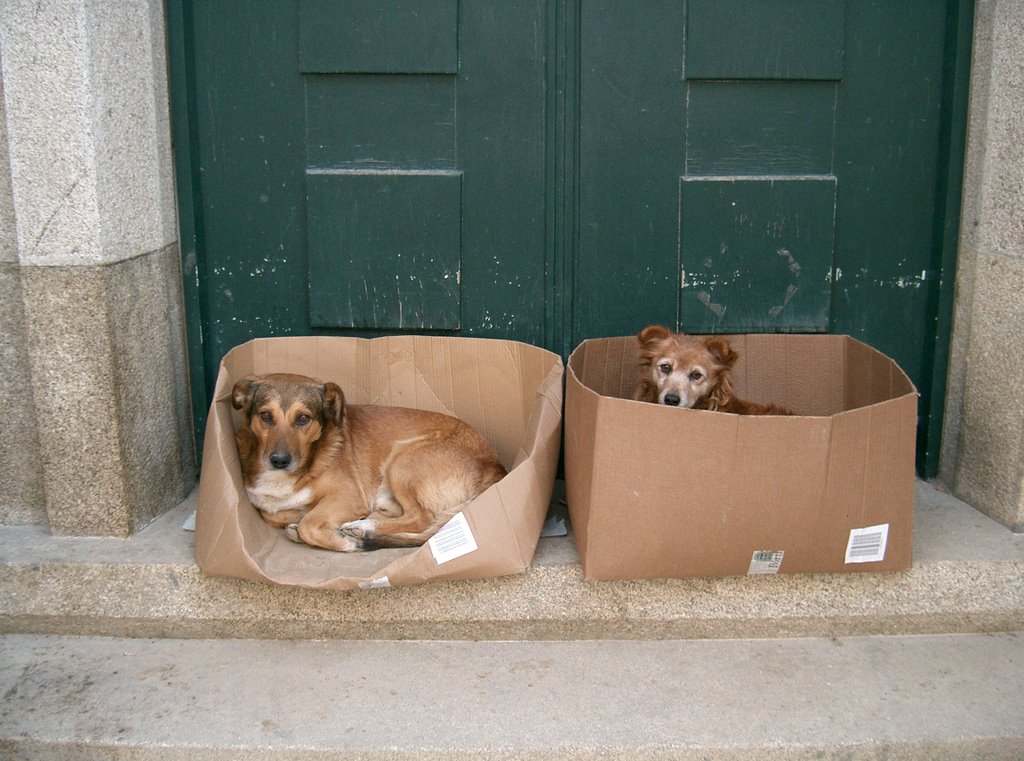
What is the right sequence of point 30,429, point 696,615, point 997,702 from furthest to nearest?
point 30,429
point 696,615
point 997,702

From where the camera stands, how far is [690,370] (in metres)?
4.02

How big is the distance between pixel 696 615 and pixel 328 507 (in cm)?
146

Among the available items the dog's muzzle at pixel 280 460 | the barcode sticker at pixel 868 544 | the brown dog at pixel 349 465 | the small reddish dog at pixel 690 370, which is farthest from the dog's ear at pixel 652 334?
the dog's muzzle at pixel 280 460

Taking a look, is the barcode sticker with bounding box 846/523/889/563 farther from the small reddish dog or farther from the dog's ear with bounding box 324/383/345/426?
the dog's ear with bounding box 324/383/345/426

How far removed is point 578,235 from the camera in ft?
14.4

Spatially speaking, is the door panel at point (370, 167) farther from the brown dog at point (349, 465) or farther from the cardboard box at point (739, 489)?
the cardboard box at point (739, 489)

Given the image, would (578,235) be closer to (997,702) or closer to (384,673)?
(384,673)

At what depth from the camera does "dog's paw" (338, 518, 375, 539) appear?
3953 mm

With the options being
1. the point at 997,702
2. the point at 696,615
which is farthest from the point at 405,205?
the point at 997,702

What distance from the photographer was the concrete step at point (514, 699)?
317cm

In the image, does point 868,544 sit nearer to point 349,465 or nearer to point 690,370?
point 690,370

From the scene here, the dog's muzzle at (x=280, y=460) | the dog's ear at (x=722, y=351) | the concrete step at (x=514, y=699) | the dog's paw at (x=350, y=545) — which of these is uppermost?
the dog's ear at (x=722, y=351)

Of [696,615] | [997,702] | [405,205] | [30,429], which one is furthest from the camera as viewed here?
[405,205]

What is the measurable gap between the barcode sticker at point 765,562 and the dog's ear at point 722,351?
858mm
